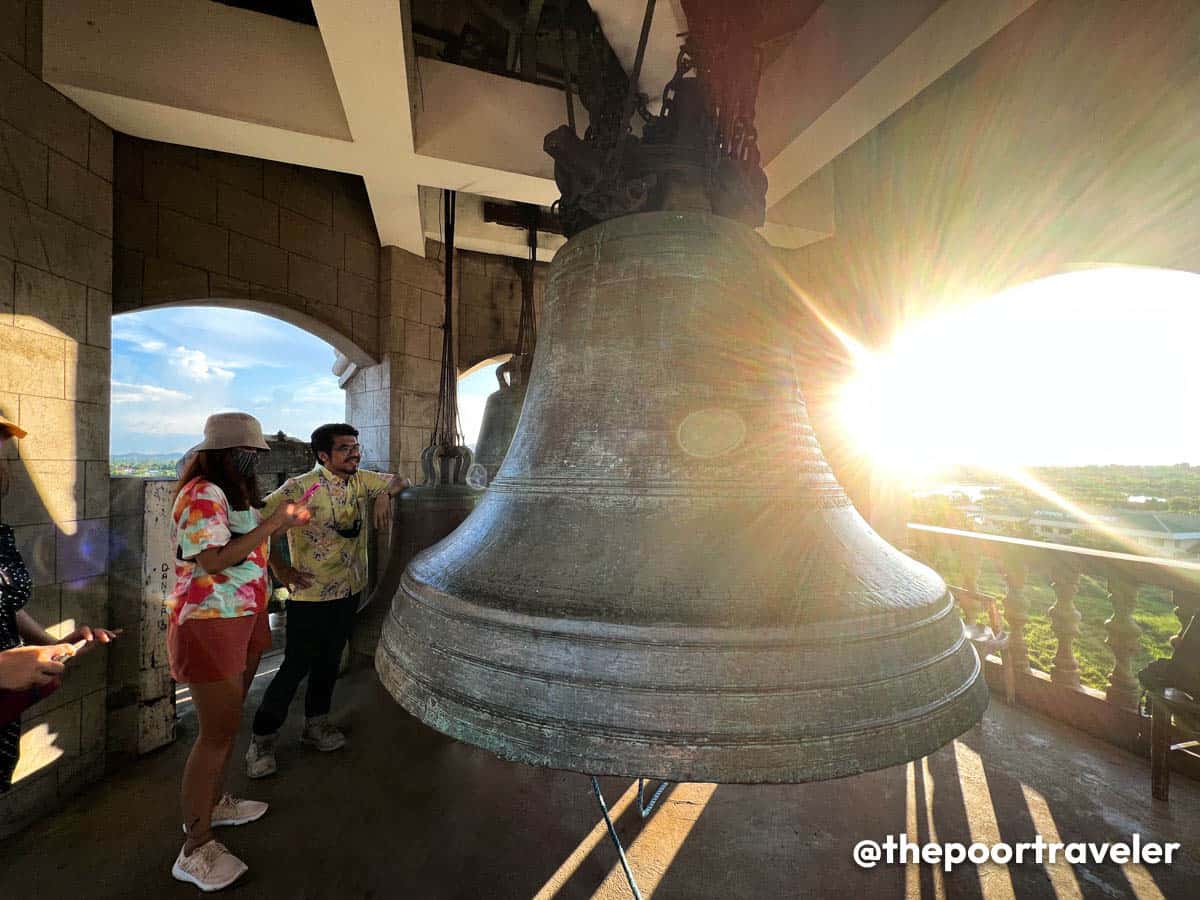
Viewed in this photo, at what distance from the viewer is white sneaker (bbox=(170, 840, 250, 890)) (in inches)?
67.8

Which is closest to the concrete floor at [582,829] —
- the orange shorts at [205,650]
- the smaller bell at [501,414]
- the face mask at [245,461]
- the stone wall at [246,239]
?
the orange shorts at [205,650]

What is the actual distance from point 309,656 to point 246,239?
2582mm

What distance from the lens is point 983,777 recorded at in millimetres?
2303

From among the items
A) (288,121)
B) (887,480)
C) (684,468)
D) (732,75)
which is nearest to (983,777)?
(887,480)

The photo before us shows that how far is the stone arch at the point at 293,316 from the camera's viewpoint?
308 centimetres

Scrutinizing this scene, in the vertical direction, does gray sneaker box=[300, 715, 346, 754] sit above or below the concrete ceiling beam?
below

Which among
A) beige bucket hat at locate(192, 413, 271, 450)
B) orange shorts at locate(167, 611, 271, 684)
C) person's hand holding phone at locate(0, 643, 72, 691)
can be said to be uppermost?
beige bucket hat at locate(192, 413, 271, 450)

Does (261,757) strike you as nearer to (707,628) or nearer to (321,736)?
(321,736)

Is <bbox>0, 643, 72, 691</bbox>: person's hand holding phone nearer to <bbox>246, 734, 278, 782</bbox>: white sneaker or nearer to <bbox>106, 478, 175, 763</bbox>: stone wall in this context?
<bbox>246, 734, 278, 782</bbox>: white sneaker

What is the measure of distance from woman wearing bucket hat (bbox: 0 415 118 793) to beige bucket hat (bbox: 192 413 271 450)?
436 mm

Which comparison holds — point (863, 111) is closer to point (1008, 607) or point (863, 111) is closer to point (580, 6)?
point (580, 6)

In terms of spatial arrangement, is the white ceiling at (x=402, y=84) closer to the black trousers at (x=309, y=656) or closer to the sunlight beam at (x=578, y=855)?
the black trousers at (x=309, y=656)

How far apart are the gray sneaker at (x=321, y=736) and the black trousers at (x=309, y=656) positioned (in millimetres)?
37

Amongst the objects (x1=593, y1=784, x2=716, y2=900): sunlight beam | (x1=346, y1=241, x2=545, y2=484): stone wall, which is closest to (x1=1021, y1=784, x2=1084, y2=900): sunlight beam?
(x1=593, y1=784, x2=716, y2=900): sunlight beam
